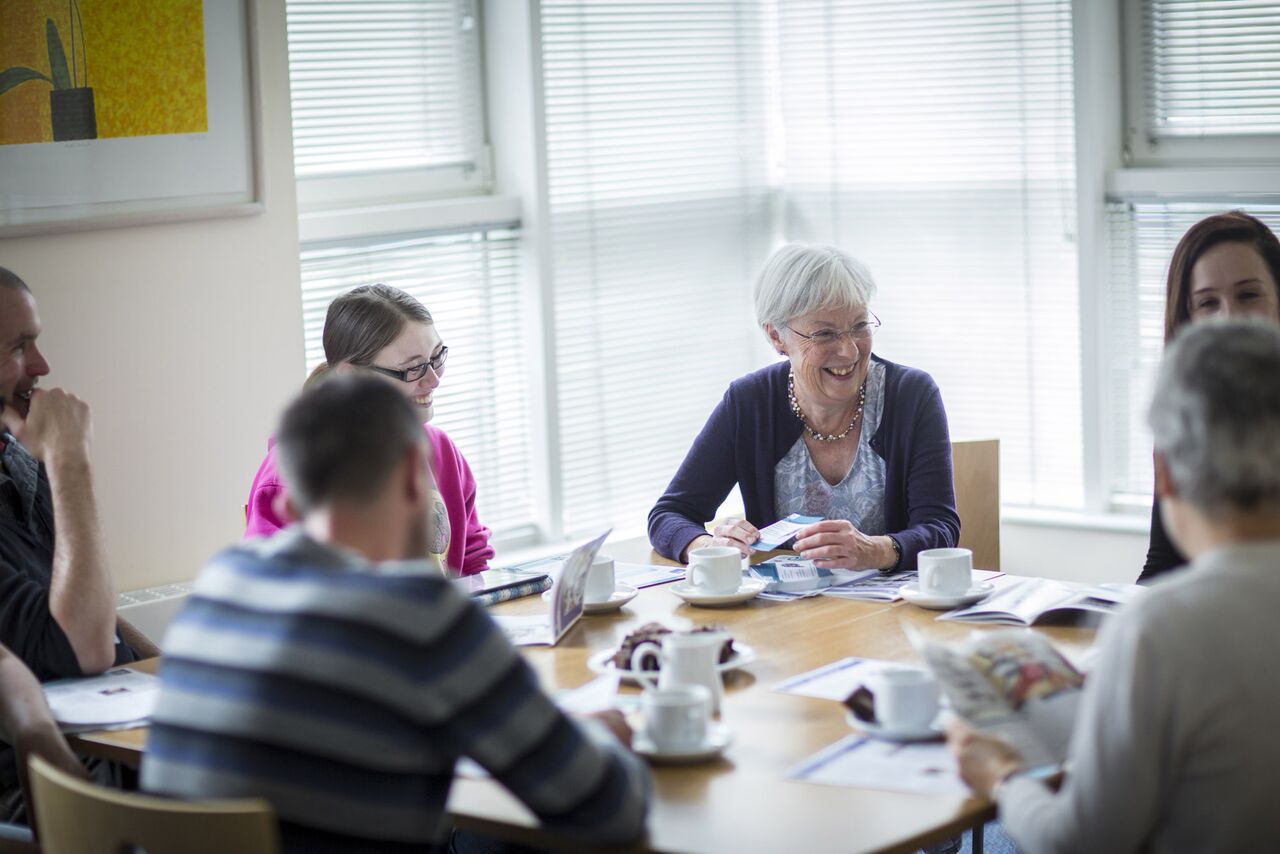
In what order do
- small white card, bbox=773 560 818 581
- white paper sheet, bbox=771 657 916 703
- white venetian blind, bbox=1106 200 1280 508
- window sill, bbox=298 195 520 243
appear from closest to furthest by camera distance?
white paper sheet, bbox=771 657 916 703, small white card, bbox=773 560 818 581, window sill, bbox=298 195 520 243, white venetian blind, bbox=1106 200 1280 508

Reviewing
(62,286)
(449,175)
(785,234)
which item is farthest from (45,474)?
(785,234)

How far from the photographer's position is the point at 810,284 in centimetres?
325

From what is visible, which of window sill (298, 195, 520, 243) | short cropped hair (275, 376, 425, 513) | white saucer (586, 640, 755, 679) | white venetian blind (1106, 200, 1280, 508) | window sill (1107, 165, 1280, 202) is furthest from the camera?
white venetian blind (1106, 200, 1280, 508)

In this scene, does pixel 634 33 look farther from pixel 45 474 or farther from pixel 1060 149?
pixel 45 474

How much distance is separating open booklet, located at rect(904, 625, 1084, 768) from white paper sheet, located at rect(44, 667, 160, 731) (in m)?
1.12

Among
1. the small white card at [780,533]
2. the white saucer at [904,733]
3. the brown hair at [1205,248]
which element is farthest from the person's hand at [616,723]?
the brown hair at [1205,248]

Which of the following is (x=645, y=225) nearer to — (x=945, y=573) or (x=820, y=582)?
(x=820, y=582)

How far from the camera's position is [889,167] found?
15.8 feet

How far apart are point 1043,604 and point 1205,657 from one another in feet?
3.32

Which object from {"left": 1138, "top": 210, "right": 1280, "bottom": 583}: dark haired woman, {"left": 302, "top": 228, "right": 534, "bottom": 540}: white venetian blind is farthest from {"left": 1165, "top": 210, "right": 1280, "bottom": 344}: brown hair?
{"left": 302, "top": 228, "right": 534, "bottom": 540}: white venetian blind

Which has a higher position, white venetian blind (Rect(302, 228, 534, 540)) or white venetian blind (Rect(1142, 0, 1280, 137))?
white venetian blind (Rect(1142, 0, 1280, 137))

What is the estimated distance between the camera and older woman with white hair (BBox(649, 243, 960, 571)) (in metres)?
3.17

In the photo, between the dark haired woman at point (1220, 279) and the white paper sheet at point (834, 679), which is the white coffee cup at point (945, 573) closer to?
the white paper sheet at point (834, 679)

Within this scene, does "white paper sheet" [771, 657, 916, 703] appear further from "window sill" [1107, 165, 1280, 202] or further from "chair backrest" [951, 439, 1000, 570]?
"window sill" [1107, 165, 1280, 202]
